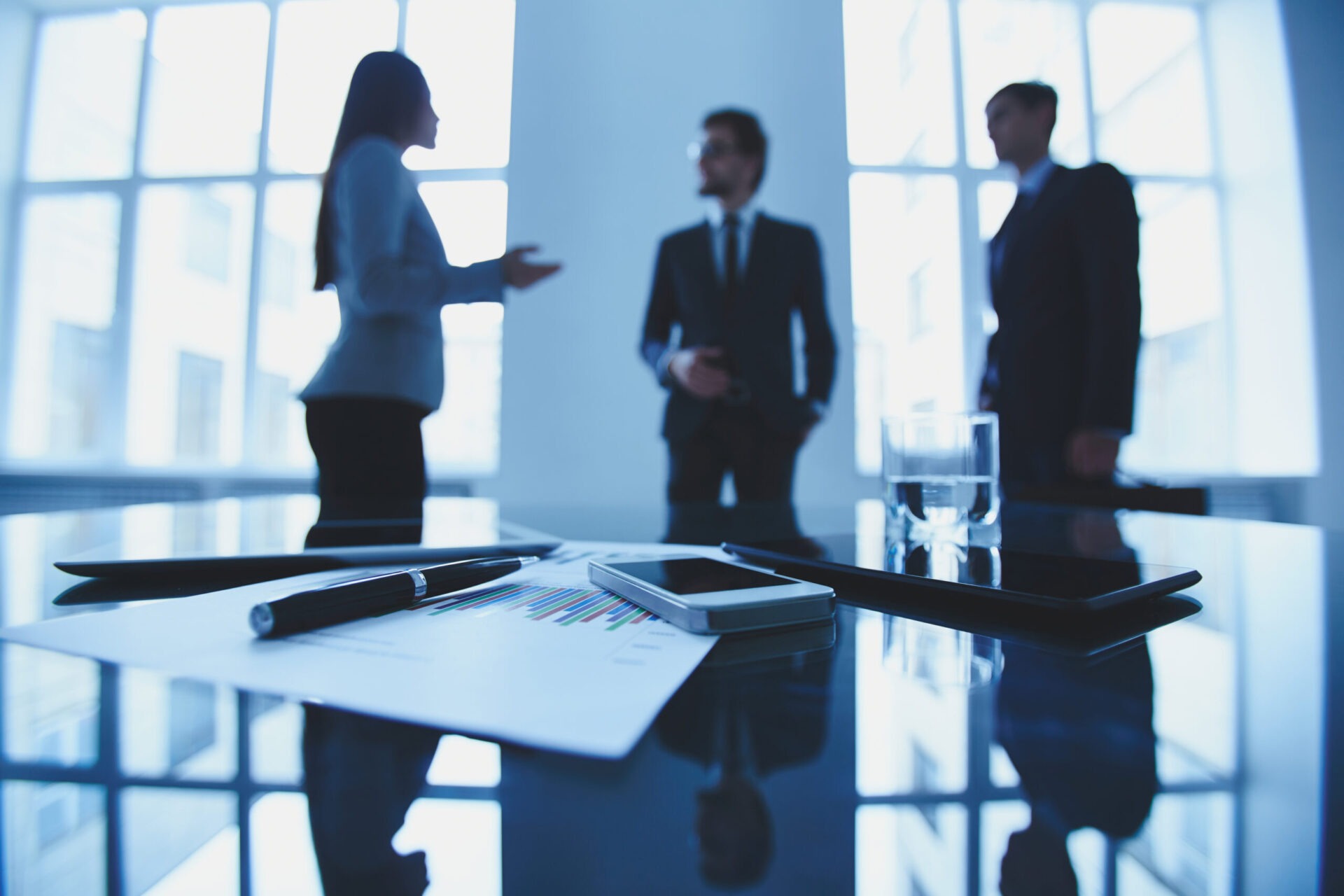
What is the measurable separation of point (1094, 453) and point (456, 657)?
5.45ft

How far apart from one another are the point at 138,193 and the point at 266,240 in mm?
764

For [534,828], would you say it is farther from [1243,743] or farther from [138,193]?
[138,193]

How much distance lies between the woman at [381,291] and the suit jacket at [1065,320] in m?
1.26

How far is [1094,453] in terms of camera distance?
145cm

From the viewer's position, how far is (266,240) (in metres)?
3.26

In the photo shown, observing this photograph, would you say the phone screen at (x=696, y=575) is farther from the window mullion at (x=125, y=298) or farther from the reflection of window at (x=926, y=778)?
the window mullion at (x=125, y=298)

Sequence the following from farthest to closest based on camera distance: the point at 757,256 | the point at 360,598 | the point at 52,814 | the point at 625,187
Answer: the point at 625,187 → the point at 757,256 → the point at 360,598 → the point at 52,814

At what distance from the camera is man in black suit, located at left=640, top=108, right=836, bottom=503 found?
150 centimetres

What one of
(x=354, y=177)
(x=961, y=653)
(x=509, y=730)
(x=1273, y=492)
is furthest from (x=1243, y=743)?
(x=1273, y=492)

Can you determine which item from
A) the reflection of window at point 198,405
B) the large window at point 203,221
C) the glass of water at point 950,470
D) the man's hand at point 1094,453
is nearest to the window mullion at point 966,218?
the man's hand at point 1094,453

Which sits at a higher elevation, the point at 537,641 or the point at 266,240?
the point at 266,240

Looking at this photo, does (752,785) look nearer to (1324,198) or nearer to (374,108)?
(374,108)

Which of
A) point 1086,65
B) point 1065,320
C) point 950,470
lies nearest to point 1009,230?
point 1065,320

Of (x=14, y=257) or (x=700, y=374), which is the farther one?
(x=14, y=257)
